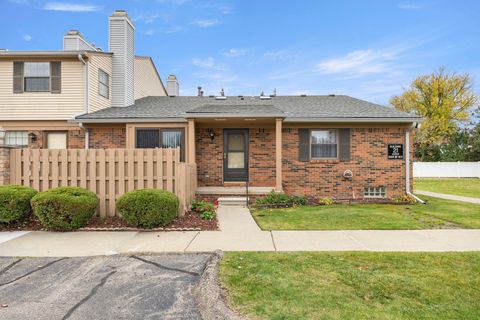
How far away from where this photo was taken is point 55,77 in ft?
39.1

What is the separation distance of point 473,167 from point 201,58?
2517cm

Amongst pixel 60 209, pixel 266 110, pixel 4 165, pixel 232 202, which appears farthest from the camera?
pixel 266 110

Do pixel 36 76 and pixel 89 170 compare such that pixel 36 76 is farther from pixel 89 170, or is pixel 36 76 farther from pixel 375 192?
pixel 375 192

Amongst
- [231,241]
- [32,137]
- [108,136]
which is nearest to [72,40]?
[32,137]

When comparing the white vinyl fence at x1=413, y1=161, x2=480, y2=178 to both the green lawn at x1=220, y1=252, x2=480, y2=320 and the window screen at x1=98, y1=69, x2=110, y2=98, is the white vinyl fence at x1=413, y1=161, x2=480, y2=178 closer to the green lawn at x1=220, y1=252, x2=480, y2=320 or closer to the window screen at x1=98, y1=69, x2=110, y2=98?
the window screen at x1=98, y1=69, x2=110, y2=98

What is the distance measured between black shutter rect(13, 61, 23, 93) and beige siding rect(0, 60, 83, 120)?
0.12 meters

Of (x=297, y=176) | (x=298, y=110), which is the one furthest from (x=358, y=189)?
(x=298, y=110)

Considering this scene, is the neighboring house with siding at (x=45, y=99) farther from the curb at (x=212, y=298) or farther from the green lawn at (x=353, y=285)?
the green lawn at (x=353, y=285)

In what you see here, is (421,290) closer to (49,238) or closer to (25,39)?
(49,238)

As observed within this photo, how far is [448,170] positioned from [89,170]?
29735 mm

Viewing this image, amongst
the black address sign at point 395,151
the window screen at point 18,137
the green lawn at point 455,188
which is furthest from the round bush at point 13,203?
the green lawn at point 455,188

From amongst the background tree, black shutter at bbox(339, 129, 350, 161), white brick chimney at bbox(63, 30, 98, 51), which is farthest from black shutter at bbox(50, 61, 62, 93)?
the background tree

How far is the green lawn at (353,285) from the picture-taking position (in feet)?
9.71

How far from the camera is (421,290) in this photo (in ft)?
11.3
